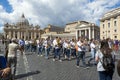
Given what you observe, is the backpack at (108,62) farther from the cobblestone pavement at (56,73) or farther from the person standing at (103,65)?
the cobblestone pavement at (56,73)

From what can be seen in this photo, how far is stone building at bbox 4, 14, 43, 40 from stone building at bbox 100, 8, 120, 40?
77.6 metres

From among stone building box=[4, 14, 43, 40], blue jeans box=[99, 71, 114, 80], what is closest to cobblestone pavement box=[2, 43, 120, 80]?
blue jeans box=[99, 71, 114, 80]

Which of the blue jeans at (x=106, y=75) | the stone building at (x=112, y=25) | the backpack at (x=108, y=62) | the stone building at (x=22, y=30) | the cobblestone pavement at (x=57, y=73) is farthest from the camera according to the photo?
the stone building at (x=22, y=30)

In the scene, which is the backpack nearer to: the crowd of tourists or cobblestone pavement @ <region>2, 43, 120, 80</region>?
the crowd of tourists

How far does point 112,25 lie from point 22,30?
302 feet

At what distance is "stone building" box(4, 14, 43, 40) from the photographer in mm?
148375

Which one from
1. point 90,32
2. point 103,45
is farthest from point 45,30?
point 103,45

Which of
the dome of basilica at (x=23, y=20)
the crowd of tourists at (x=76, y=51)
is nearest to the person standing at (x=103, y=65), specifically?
the crowd of tourists at (x=76, y=51)

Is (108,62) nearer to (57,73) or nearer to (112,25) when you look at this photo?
(57,73)

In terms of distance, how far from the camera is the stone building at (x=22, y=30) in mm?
148375

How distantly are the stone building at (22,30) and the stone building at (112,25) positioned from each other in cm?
7762

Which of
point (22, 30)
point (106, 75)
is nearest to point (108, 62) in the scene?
point (106, 75)

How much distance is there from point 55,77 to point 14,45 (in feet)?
7.58

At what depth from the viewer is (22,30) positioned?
498 feet
